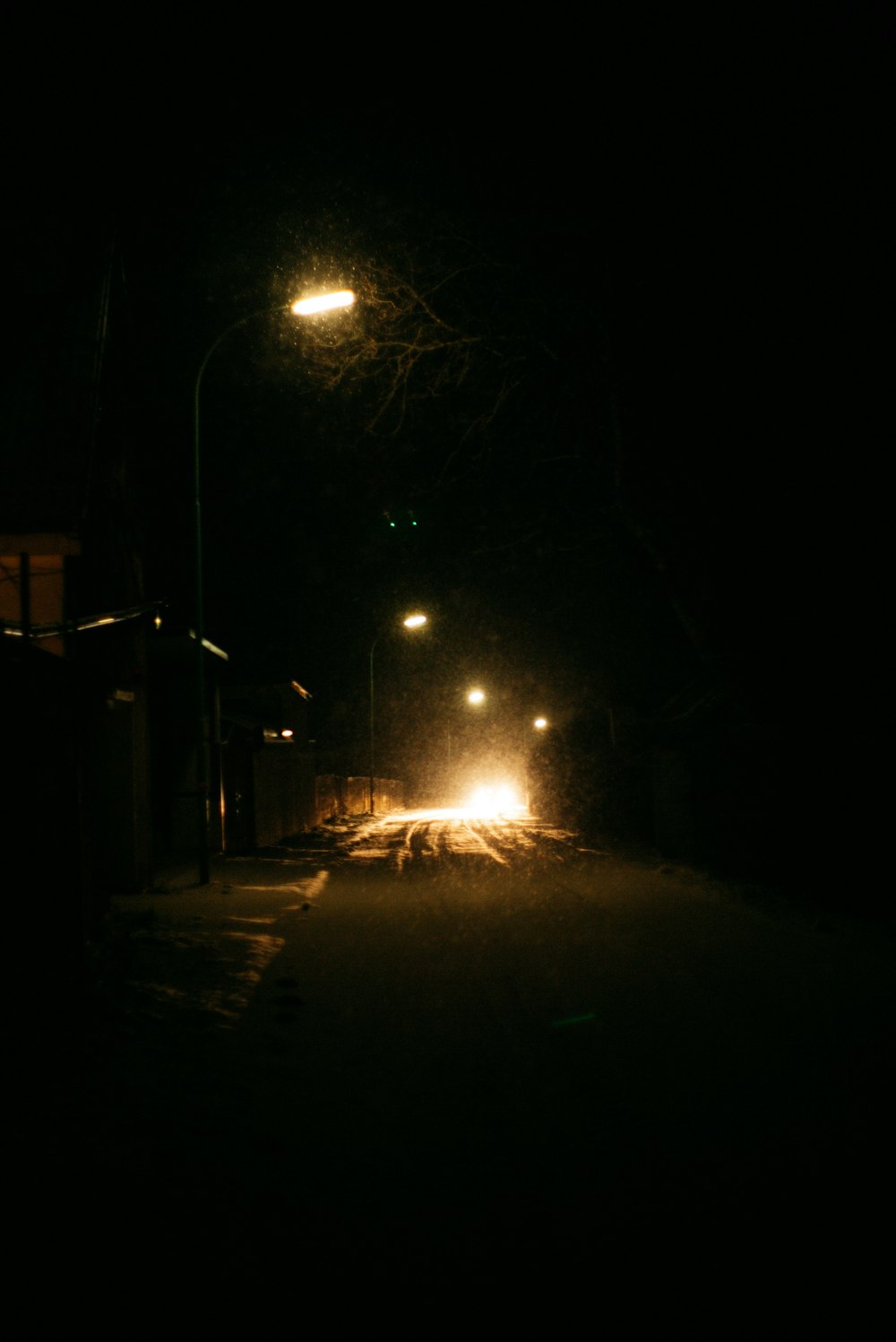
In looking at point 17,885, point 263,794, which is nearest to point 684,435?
point 17,885

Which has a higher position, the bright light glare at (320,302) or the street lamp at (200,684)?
the bright light glare at (320,302)

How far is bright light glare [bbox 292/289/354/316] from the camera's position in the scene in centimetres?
1246

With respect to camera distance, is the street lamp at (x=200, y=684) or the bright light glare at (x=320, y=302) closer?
the bright light glare at (x=320, y=302)

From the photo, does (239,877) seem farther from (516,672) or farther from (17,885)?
(516,672)

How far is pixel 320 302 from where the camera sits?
12.6m

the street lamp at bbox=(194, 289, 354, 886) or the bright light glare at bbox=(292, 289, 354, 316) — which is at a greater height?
the bright light glare at bbox=(292, 289, 354, 316)

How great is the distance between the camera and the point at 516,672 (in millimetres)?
89562

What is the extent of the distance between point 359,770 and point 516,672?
20.9 m

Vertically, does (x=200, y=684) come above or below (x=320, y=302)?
below

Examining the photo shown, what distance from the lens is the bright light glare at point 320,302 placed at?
1246 cm

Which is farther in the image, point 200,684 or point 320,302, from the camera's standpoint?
point 200,684

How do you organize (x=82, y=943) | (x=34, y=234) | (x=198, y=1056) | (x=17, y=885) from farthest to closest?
(x=34, y=234), (x=82, y=943), (x=198, y=1056), (x=17, y=885)

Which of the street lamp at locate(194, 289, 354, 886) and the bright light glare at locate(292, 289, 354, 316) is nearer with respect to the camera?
the bright light glare at locate(292, 289, 354, 316)

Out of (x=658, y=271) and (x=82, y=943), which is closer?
(x=82, y=943)
